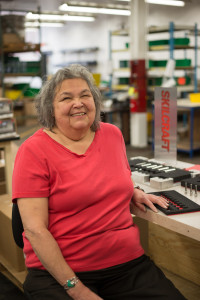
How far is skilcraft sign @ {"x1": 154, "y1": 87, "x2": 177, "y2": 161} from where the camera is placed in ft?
7.11

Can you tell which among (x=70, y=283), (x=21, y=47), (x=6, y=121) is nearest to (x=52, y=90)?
(x=70, y=283)

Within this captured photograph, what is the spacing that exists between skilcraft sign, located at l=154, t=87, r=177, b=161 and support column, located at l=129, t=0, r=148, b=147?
14.3 feet

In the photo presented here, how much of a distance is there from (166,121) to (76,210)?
0.98 metres

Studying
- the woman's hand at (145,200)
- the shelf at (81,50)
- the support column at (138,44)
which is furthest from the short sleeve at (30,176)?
the shelf at (81,50)

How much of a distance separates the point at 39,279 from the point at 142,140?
5.35m

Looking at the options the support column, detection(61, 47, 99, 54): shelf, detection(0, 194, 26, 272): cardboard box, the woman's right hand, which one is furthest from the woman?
detection(61, 47, 99, 54): shelf

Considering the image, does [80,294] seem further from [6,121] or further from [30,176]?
[6,121]

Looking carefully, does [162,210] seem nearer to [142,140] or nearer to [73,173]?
[73,173]

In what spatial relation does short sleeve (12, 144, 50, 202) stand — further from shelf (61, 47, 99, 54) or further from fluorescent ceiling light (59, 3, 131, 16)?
shelf (61, 47, 99, 54)

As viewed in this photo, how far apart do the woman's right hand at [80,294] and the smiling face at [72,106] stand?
0.61 m

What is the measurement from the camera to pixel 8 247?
2.59 m

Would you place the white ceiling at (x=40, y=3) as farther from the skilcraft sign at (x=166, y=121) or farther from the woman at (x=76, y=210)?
the woman at (x=76, y=210)

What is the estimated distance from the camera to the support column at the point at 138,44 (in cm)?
636

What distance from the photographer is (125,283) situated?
145 centimetres
